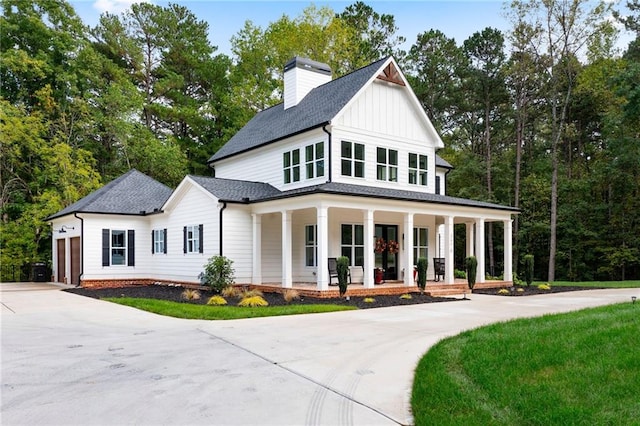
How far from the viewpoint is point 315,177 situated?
1814cm

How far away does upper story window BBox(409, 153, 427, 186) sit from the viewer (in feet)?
66.4

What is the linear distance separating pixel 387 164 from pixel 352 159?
6.02ft

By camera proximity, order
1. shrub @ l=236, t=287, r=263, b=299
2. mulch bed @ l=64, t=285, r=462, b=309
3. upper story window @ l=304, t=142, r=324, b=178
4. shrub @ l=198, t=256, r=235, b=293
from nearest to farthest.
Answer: mulch bed @ l=64, t=285, r=462, b=309 → shrub @ l=236, t=287, r=263, b=299 → shrub @ l=198, t=256, r=235, b=293 → upper story window @ l=304, t=142, r=324, b=178

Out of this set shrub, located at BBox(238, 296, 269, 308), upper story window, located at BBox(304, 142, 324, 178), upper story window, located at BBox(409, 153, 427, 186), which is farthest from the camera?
upper story window, located at BBox(409, 153, 427, 186)

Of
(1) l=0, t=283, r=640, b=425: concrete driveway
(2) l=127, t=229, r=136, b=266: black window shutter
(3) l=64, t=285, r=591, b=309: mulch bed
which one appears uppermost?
(2) l=127, t=229, r=136, b=266: black window shutter

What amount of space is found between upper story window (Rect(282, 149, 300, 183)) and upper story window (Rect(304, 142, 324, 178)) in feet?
1.86

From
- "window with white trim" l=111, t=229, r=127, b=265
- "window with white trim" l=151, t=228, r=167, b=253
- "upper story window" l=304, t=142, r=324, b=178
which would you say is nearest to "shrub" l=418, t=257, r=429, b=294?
"upper story window" l=304, t=142, r=324, b=178

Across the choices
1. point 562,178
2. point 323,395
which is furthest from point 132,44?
point 323,395

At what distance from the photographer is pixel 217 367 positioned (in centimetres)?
649

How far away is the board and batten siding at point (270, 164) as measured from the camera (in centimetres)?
1841

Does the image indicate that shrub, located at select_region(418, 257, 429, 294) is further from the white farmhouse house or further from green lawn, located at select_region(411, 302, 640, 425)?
green lawn, located at select_region(411, 302, 640, 425)

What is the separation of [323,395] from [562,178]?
32302 millimetres

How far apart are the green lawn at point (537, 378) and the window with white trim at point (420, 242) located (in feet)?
43.0

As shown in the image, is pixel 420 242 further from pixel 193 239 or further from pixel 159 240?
pixel 159 240
